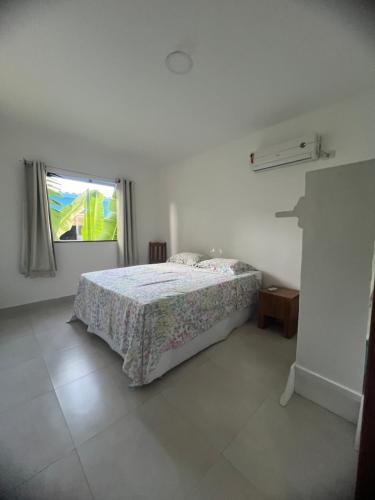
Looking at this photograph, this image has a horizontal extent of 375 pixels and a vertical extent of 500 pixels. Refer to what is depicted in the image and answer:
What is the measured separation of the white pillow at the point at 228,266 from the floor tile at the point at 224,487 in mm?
1743

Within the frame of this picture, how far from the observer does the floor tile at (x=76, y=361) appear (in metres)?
1.50

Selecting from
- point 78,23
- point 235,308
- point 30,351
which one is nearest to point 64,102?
point 78,23

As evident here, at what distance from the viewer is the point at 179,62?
1.48m

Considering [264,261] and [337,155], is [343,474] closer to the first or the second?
[264,261]

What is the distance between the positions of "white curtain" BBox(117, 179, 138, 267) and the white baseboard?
304cm

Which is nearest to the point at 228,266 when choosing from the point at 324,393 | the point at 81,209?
the point at 324,393

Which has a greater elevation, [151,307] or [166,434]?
[151,307]

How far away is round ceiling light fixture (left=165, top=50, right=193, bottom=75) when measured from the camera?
4.64 ft

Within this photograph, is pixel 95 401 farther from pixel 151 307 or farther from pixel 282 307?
pixel 282 307

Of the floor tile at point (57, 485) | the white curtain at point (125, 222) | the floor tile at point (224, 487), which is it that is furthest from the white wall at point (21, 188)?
the floor tile at point (224, 487)

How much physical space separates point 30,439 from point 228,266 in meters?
2.19

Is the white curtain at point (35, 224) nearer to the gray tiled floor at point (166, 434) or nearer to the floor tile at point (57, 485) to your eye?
the gray tiled floor at point (166, 434)

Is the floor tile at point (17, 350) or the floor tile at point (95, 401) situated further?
the floor tile at point (17, 350)

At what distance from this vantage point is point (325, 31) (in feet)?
4.00
